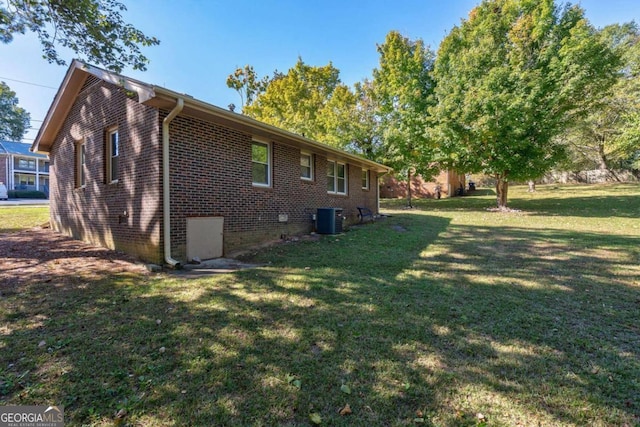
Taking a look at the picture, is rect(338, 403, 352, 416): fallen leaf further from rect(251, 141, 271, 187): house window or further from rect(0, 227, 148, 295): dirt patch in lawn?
rect(251, 141, 271, 187): house window

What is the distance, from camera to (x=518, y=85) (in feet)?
48.0

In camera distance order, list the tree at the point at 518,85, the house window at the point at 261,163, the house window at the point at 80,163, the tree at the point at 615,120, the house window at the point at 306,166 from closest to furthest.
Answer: the house window at the point at 261,163 < the house window at the point at 80,163 < the house window at the point at 306,166 < the tree at the point at 518,85 < the tree at the point at 615,120

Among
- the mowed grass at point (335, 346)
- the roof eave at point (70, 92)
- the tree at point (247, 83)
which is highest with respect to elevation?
the tree at point (247, 83)

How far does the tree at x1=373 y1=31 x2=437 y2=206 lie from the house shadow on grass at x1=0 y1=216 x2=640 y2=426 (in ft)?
47.2

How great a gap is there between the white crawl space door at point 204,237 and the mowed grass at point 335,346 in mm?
1227

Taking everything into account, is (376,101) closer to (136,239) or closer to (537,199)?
(537,199)

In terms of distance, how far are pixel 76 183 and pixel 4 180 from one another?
121 ft

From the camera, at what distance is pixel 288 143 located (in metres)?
9.30

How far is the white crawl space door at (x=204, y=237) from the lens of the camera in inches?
257

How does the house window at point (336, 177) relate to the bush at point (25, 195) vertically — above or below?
below

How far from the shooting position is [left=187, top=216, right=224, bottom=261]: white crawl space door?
6.53 meters

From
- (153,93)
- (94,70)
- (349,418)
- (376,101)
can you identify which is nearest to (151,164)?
(153,93)

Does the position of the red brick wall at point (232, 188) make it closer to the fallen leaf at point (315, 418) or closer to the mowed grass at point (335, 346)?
the mowed grass at point (335, 346)

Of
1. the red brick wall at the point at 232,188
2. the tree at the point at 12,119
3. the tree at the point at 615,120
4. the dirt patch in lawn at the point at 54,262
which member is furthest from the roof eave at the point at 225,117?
the tree at the point at 12,119
